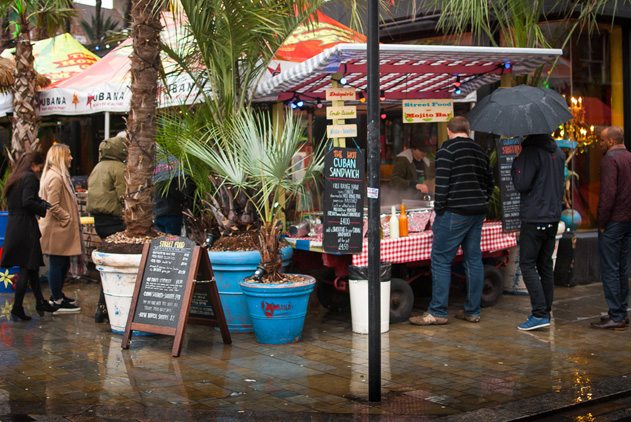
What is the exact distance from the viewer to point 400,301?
8.84 m

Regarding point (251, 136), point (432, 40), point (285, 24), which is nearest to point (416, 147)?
point (432, 40)

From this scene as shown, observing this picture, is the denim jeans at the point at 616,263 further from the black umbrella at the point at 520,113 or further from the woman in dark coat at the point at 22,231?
the woman in dark coat at the point at 22,231

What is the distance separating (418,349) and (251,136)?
2443 millimetres

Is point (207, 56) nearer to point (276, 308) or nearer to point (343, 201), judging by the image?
point (343, 201)

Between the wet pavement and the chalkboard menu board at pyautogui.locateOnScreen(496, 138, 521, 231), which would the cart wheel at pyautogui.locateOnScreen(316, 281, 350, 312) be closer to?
the wet pavement

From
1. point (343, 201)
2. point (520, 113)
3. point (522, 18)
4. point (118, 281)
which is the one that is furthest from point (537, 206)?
point (118, 281)

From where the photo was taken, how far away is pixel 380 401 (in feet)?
19.7

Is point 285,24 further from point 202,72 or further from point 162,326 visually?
point 162,326

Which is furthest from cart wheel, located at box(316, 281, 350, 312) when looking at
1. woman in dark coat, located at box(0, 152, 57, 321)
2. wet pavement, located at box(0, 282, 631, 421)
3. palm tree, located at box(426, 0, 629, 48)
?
palm tree, located at box(426, 0, 629, 48)

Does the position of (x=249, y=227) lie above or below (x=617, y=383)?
above

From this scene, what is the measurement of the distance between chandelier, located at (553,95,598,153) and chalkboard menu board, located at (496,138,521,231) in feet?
7.00

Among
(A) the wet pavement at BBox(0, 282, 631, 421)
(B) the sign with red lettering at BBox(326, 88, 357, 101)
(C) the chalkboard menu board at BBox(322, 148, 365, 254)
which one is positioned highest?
(B) the sign with red lettering at BBox(326, 88, 357, 101)

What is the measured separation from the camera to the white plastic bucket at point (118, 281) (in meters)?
8.09

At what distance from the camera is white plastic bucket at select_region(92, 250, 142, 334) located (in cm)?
809
